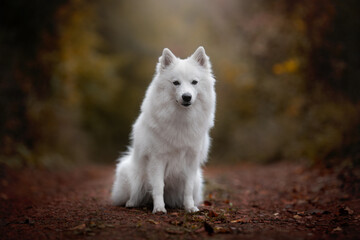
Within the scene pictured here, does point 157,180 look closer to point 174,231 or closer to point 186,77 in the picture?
point 174,231

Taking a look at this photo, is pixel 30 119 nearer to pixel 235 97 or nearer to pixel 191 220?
pixel 191 220

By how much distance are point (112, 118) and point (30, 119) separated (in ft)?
35.4

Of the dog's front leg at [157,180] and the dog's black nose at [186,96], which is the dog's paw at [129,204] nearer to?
the dog's front leg at [157,180]

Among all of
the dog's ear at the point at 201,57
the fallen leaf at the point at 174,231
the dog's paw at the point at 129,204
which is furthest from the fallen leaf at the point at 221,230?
the dog's ear at the point at 201,57

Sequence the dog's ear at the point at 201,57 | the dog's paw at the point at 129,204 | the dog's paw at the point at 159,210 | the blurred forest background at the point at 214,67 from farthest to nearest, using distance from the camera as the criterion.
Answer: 1. the blurred forest background at the point at 214,67
2. the dog's paw at the point at 129,204
3. the dog's ear at the point at 201,57
4. the dog's paw at the point at 159,210

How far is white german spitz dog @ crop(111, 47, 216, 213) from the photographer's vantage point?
428cm

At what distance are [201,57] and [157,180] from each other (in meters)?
1.72

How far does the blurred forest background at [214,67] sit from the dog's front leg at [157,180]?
4221mm

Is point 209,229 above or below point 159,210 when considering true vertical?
below

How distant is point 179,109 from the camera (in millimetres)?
4309

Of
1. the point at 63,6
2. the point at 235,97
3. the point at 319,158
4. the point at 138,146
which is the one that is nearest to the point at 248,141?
the point at 235,97

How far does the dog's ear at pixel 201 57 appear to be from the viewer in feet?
14.5

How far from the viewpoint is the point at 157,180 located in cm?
436

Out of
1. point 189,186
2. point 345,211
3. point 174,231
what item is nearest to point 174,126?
point 189,186
